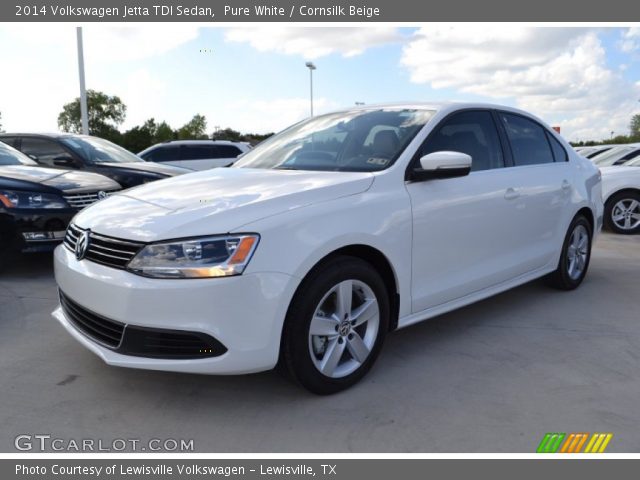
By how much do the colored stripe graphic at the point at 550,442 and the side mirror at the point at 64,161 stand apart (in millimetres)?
6933

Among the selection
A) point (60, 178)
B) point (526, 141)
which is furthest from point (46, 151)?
point (526, 141)

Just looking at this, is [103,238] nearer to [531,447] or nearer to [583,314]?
[531,447]

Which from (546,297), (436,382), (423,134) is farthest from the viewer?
(546,297)

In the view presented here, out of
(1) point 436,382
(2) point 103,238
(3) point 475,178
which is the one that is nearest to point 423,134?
(3) point 475,178

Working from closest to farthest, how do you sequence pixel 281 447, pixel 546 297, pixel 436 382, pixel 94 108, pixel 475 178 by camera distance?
1. pixel 281 447
2. pixel 436 382
3. pixel 475 178
4. pixel 546 297
5. pixel 94 108

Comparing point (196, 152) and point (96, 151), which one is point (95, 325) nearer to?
point (96, 151)

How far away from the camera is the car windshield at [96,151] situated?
7891 mm

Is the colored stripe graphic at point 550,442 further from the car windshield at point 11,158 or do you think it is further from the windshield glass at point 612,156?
the windshield glass at point 612,156

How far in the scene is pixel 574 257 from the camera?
17.0 ft

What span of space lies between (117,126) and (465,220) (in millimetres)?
89917

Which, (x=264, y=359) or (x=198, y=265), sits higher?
(x=198, y=265)

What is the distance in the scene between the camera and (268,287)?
8.70ft

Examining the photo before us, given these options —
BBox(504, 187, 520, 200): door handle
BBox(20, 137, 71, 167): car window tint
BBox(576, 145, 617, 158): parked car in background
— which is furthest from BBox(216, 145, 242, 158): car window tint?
BBox(504, 187, 520, 200): door handle

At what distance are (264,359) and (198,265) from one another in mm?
554
